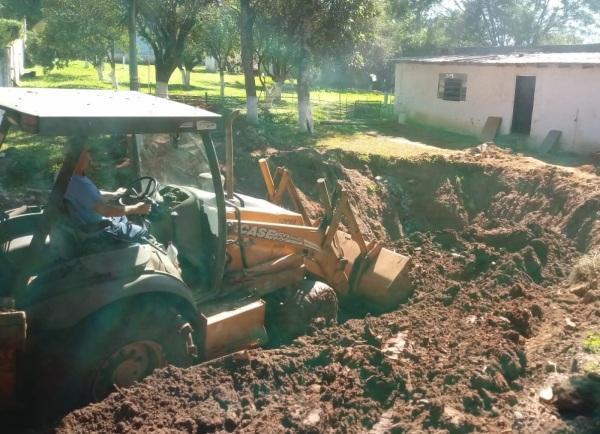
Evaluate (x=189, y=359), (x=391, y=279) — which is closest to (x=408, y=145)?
(x=391, y=279)

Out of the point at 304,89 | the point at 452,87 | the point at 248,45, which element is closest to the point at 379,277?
the point at 248,45

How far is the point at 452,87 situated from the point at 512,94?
2.75m

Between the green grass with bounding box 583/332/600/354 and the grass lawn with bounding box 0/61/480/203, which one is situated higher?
the grass lawn with bounding box 0/61/480/203

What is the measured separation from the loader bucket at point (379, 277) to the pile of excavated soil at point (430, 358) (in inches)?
11.5

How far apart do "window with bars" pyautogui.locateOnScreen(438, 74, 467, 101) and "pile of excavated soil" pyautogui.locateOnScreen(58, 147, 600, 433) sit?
408 inches

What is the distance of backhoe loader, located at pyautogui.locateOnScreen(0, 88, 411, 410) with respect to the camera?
14.3ft

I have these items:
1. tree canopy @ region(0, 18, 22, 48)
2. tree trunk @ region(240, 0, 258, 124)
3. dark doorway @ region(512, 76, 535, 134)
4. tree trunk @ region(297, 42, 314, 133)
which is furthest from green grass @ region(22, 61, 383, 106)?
dark doorway @ region(512, 76, 535, 134)

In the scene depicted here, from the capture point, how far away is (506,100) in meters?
20.2

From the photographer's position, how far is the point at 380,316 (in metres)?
7.83

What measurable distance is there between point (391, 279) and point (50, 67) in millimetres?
21838

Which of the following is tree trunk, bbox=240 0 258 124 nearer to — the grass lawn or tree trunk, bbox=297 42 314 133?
the grass lawn

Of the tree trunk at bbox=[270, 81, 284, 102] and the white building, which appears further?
the tree trunk at bbox=[270, 81, 284, 102]

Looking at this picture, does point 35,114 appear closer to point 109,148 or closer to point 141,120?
point 141,120

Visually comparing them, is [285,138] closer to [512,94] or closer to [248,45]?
[248,45]
